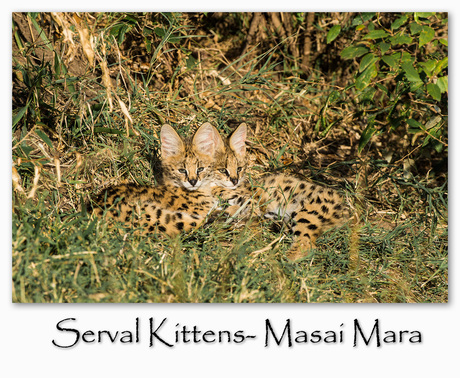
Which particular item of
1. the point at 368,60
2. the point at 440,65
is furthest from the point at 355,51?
the point at 440,65

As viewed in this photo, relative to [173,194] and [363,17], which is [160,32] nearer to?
[173,194]

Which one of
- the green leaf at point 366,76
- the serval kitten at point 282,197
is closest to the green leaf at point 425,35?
the green leaf at point 366,76

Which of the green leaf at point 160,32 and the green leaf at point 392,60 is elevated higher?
the green leaf at point 160,32

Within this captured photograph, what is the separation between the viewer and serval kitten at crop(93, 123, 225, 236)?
13.4 ft

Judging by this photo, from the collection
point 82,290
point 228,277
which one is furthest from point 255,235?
point 82,290

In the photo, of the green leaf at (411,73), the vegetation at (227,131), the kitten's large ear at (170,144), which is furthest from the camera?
the kitten's large ear at (170,144)

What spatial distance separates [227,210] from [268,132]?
137 centimetres

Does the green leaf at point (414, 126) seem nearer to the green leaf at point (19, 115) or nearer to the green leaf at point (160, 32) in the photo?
the green leaf at point (160, 32)

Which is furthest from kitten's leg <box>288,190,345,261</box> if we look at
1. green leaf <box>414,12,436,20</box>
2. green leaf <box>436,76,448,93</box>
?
green leaf <box>414,12,436,20</box>

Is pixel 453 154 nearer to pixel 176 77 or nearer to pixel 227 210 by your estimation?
pixel 227 210

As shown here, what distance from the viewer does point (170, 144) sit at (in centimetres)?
469

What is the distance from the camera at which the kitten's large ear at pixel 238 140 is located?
4.82m

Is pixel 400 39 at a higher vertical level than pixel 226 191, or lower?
higher

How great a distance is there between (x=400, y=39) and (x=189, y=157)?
74.4 inches
